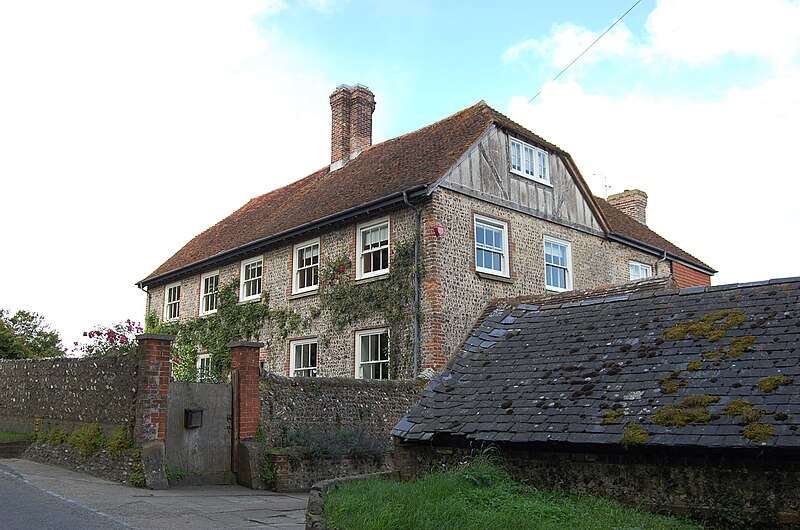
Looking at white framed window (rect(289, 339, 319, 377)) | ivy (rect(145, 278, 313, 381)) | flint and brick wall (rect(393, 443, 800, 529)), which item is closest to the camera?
flint and brick wall (rect(393, 443, 800, 529))

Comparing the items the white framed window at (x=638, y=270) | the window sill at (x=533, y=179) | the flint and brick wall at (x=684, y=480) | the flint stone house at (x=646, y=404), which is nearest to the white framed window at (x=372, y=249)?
the window sill at (x=533, y=179)

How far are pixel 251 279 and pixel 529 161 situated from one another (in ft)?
31.5

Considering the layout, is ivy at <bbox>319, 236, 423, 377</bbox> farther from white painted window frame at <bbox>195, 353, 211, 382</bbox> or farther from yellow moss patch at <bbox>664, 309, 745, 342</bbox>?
yellow moss patch at <bbox>664, 309, 745, 342</bbox>

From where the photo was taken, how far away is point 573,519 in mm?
6688

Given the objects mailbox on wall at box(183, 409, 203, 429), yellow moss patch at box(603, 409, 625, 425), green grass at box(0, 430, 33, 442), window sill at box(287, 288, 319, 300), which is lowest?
green grass at box(0, 430, 33, 442)

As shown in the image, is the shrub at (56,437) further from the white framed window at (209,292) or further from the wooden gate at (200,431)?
the white framed window at (209,292)

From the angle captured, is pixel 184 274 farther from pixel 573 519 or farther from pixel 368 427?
pixel 573 519

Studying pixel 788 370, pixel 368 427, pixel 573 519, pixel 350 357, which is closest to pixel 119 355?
pixel 368 427

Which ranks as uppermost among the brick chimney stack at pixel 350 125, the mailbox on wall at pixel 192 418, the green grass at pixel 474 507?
the brick chimney stack at pixel 350 125

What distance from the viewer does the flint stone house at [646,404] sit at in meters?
6.77

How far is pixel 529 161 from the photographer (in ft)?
68.5

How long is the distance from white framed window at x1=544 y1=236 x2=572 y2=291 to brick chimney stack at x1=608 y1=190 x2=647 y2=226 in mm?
10200

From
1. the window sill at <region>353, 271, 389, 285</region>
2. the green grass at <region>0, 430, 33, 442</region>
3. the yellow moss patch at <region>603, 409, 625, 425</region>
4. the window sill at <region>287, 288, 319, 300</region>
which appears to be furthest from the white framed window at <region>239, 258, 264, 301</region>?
the yellow moss patch at <region>603, 409, 625, 425</region>

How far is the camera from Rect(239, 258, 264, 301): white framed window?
22.8 meters
